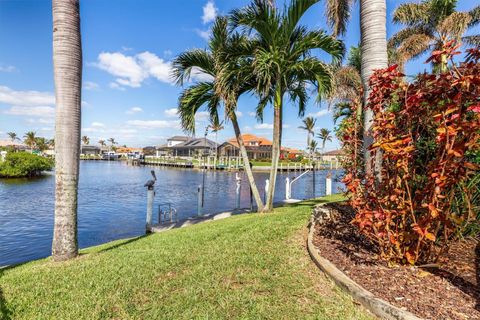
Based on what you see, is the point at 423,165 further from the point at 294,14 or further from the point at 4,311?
the point at 294,14

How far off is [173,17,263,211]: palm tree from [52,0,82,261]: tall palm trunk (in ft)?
11.5

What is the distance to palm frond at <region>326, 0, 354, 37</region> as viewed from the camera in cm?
687

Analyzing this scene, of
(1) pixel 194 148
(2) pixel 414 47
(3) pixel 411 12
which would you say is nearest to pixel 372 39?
(2) pixel 414 47

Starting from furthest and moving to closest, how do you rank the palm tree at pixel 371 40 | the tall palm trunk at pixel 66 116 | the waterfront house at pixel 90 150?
the waterfront house at pixel 90 150, the tall palm trunk at pixel 66 116, the palm tree at pixel 371 40

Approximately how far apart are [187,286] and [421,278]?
2401mm

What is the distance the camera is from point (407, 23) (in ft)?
53.2

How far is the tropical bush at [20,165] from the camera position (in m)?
32.4

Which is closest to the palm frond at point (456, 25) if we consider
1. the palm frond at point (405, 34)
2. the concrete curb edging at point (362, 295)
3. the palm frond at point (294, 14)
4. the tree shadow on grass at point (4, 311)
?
the palm frond at point (405, 34)

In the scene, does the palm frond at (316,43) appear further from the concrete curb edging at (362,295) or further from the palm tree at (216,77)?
the concrete curb edging at (362,295)

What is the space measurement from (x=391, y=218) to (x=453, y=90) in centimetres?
135

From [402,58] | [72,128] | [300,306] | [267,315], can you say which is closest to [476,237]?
[300,306]

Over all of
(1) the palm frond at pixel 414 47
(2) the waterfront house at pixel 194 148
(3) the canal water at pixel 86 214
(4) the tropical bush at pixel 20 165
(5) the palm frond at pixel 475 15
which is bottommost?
(3) the canal water at pixel 86 214

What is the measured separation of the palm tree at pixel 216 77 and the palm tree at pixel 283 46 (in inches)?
17.8

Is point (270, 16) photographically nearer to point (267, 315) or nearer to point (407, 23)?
point (267, 315)
